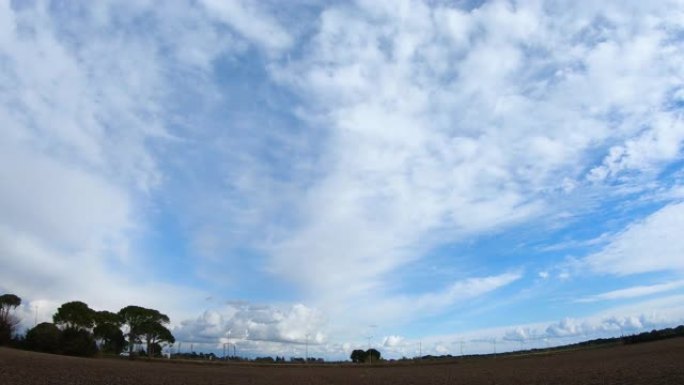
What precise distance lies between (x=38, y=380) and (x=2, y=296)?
8752 cm

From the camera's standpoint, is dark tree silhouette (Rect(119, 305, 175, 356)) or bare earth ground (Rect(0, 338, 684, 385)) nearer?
bare earth ground (Rect(0, 338, 684, 385))

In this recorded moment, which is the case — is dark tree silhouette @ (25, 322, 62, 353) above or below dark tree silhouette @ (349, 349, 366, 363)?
above

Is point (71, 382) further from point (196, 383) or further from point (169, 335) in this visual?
point (169, 335)

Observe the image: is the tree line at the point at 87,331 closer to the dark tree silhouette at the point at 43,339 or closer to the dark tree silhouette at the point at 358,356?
the dark tree silhouette at the point at 43,339

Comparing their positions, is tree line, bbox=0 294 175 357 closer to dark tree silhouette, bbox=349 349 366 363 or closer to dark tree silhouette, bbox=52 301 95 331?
dark tree silhouette, bbox=52 301 95 331

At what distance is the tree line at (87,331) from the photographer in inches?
3487

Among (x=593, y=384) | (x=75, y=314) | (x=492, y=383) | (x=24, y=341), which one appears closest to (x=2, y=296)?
(x=75, y=314)

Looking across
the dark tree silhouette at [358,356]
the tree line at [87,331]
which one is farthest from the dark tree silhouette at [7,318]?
the dark tree silhouette at [358,356]

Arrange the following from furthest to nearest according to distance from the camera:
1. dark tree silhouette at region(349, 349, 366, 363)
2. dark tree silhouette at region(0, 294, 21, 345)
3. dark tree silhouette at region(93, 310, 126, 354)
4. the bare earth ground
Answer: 1. dark tree silhouette at region(349, 349, 366, 363)
2. dark tree silhouette at region(93, 310, 126, 354)
3. dark tree silhouette at region(0, 294, 21, 345)
4. the bare earth ground

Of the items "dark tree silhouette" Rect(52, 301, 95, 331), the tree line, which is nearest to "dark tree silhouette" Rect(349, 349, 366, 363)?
the tree line

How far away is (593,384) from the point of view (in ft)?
131

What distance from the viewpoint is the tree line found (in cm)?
8856

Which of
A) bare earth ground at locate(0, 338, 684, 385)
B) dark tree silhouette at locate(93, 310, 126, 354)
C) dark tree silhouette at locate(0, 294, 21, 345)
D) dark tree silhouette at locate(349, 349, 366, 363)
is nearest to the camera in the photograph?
bare earth ground at locate(0, 338, 684, 385)

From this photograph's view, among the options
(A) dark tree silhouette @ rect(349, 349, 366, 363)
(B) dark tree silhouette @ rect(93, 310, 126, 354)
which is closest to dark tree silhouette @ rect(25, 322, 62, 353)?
(B) dark tree silhouette @ rect(93, 310, 126, 354)
